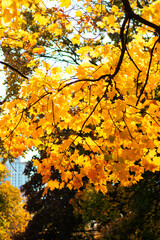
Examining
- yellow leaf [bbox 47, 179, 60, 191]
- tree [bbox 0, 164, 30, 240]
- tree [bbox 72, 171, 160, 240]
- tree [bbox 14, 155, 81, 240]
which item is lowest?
yellow leaf [bbox 47, 179, 60, 191]

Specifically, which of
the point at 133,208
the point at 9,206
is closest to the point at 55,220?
the point at 9,206

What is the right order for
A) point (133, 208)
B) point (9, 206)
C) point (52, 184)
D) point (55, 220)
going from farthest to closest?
point (9, 206)
point (55, 220)
point (133, 208)
point (52, 184)

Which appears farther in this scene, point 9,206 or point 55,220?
point 9,206

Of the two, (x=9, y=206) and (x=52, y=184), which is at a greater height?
(x=9, y=206)

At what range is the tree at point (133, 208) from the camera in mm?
6828

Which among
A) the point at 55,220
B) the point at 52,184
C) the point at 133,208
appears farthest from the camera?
the point at 55,220

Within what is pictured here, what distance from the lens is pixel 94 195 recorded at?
9.23 m

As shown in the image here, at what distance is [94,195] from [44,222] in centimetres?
394

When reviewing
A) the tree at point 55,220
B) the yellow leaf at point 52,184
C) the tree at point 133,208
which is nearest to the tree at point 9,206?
the tree at point 55,220

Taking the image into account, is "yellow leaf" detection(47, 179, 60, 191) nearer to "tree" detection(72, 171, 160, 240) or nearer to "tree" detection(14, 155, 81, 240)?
"tree" detection(72, 171, 160, 240)

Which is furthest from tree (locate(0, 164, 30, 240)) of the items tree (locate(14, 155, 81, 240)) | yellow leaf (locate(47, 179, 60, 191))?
yellow leaf (locate(47, 179, 60, 191))

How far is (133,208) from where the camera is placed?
7.26m

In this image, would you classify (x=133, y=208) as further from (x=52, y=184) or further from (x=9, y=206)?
(x=9, y=206)

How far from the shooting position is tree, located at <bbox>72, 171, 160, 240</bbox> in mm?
6828
